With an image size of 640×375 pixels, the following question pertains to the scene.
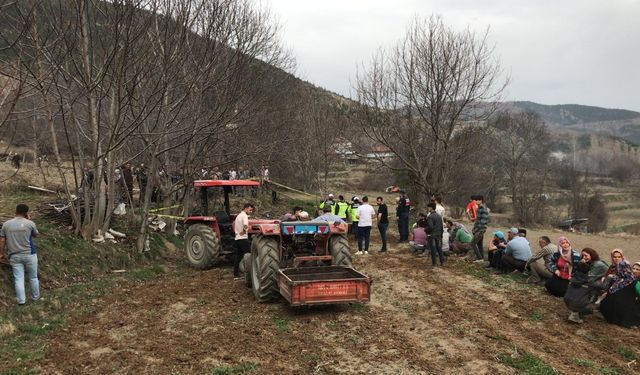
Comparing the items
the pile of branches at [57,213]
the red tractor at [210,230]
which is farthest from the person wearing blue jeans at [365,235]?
the pile of branches at [57,213]

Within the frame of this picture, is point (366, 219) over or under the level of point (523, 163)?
under

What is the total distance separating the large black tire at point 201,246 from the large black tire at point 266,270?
2.56 metres

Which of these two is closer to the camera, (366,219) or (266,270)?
(266,270)

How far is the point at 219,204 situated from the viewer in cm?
1182

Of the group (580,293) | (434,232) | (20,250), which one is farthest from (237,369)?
(434,232)

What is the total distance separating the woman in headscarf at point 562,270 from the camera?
859cm

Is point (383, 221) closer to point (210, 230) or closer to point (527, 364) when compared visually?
point (210, 230)

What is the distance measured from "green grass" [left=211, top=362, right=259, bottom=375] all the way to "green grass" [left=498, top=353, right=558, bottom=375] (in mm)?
2904

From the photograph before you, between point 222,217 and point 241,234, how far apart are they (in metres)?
1.65

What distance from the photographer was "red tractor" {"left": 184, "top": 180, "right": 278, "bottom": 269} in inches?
419

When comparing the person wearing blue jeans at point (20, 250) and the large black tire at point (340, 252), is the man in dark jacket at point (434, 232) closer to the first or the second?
the large black tire at point (340, 252)

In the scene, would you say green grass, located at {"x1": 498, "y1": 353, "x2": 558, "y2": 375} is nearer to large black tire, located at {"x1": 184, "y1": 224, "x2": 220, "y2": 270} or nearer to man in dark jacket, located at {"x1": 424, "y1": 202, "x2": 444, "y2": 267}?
man in dark jacket, located at {"x1": 424, "y1": 202, "x2": 444, "y2": 267}

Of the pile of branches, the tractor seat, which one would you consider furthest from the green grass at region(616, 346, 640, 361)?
the pile of branches

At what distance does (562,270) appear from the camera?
8.69 m
